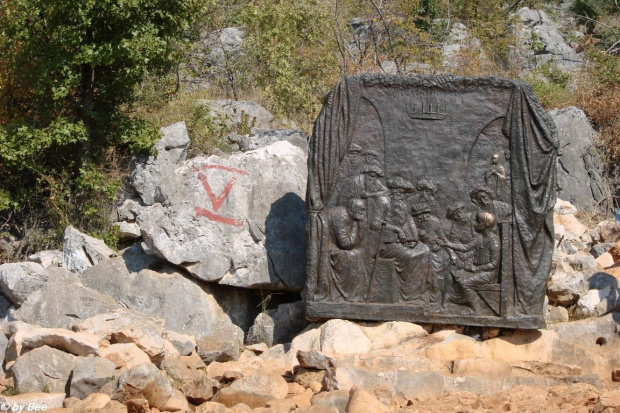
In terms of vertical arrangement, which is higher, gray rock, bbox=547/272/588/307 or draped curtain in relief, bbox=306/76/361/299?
draped curtain in relief, bbox=306/76/361/299

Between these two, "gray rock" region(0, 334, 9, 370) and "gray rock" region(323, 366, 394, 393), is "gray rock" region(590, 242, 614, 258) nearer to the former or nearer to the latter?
"gray rock" region(323, 366, 394, 393)

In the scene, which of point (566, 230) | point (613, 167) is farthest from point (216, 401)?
point (613, 167)

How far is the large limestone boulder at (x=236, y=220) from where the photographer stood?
8.69m

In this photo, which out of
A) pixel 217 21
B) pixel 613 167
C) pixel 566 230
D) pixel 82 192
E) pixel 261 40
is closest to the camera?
pixel 82 192

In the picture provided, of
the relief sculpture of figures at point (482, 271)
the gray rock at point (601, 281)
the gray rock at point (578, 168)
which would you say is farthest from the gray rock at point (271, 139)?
the gray rock at point (578, 168)

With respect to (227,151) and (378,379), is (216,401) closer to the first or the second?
(378,379)

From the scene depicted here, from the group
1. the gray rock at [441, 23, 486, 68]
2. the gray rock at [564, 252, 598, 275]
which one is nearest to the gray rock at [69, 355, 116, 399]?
the gray rock at [564, 252, 598, 275]

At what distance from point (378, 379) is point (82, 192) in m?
4.22

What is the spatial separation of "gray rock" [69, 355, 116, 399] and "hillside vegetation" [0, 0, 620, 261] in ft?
8.97

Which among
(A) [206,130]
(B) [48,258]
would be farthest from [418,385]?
(A) [206,130]

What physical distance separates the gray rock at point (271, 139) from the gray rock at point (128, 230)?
63.1 inches

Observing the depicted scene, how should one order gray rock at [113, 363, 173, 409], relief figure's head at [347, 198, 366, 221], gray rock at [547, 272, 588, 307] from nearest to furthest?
gray rock at [113, 363, 173, 409] → relief figure's head at [347, 198, 366, 221] → gray rock at [547, 272, 588, 307]

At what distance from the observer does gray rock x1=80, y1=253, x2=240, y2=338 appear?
859 cm

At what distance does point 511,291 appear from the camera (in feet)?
26.6
